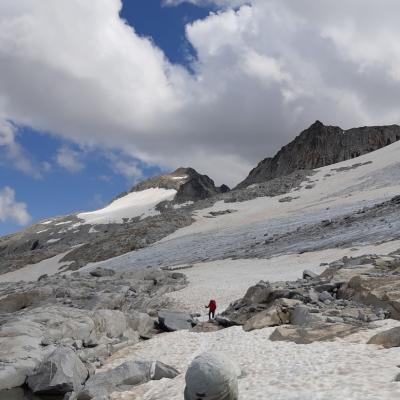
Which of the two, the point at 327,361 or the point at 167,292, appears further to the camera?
the point at 167,292

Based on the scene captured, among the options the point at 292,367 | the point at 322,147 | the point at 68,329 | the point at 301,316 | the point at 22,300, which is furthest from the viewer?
the point at 322,147

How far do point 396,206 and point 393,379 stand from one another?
44334 millimetres

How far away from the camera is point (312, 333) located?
1895 cm

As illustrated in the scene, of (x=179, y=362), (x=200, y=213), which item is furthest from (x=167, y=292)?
(x=200, y=213)

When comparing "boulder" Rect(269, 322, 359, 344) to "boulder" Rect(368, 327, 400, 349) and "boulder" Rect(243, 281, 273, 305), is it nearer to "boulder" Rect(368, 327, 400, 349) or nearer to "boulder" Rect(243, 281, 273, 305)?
"boulder" Rect(368, 327, 400, 349)

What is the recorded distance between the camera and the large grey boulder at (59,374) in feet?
60.3

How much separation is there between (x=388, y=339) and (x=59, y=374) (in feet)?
41.0

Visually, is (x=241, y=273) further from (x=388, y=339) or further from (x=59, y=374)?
(x=388, y=339)

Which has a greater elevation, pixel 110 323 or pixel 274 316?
pixel 110 323

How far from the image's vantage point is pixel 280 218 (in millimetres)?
73375

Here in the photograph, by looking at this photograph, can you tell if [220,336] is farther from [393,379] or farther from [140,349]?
[393,379]

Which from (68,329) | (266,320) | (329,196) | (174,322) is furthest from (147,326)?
(329,196)

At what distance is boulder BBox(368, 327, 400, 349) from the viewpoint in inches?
626

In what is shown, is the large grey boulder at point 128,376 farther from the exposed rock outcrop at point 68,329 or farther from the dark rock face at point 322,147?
the dark rock face at point 322,147
